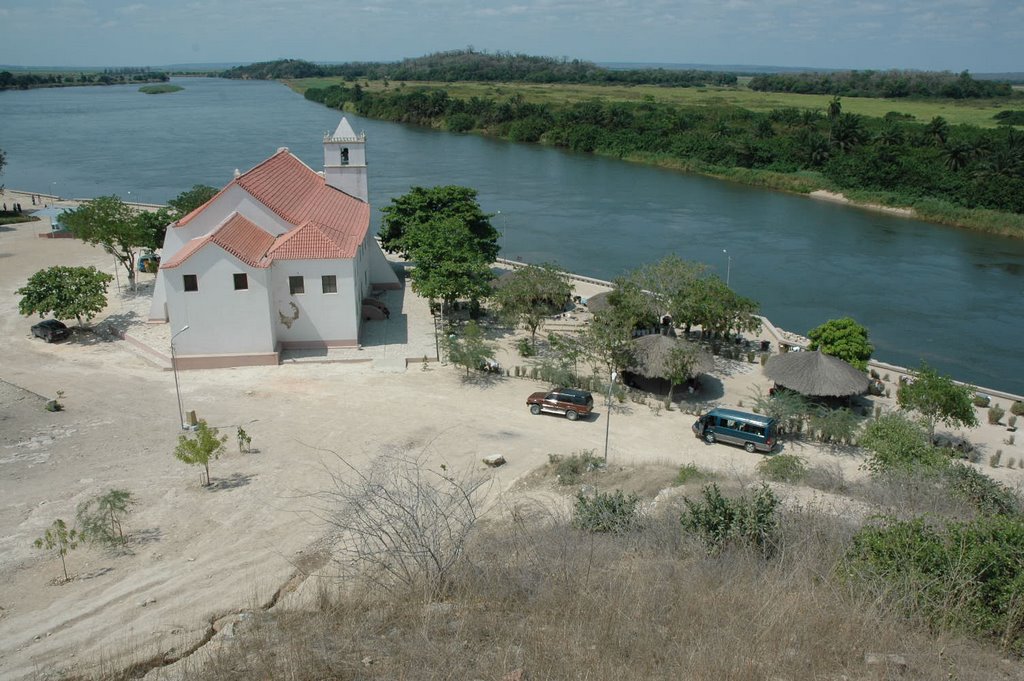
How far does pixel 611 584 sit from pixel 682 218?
5437 cm

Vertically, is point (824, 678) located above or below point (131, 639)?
above

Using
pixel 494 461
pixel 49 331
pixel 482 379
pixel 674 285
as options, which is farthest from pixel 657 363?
pixel 49 331

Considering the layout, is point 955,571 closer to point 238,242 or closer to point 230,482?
point 230,482

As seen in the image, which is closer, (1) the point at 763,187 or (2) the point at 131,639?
(2) the point at 131,639

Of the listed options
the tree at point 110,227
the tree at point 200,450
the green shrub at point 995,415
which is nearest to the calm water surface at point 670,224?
the green shrub at point 995,415

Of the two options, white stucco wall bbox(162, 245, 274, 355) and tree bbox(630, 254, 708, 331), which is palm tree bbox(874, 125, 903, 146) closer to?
tree bbox(630, 254, 708, 331)

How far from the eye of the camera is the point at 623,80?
191000 mm

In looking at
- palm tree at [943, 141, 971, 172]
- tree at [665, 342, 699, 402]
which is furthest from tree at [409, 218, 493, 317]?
palm tree at [943, 141, 971, 172]

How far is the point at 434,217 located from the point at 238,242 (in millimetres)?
11502

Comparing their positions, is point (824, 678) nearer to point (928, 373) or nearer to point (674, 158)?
point (928, 373)

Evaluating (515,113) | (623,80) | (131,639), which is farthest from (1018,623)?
(623,80)

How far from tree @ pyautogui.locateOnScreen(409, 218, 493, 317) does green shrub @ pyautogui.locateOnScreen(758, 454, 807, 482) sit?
1496cm

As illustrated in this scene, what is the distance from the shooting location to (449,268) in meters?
31.9

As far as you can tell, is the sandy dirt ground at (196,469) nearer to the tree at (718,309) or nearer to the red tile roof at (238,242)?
the tree at (718,309)
